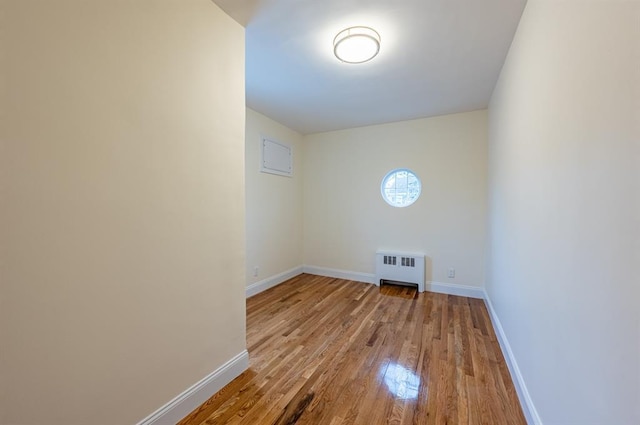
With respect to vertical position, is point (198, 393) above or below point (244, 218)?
below

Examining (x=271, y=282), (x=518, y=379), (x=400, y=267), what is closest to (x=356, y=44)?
(x=518, y=379)

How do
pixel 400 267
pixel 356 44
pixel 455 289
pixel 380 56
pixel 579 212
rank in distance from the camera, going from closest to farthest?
1. pixel 579 212
2. pixel 356 44
3. pixel 380 56
4. pixel 455 289
5. pixel 400 267

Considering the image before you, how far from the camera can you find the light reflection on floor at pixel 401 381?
5.52 feet

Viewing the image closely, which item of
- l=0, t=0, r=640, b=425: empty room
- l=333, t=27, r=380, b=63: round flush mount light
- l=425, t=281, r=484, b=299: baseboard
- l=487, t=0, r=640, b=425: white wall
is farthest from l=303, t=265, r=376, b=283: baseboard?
l=333, t=27, r=380, b=63: round flush mount light

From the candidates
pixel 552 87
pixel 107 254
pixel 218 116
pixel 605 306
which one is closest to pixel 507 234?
pixel 552 87

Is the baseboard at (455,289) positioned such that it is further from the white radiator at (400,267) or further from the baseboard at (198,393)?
the baseboard at (198,393)

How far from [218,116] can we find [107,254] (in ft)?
3.37

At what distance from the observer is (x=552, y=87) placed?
1.20m

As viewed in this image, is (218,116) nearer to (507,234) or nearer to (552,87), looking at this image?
(552,87)

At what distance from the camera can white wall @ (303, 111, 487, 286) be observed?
3.53 metres

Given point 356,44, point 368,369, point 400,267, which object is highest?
point 356,44

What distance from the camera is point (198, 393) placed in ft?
5.13

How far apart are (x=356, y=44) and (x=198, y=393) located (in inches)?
103

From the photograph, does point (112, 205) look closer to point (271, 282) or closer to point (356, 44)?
point (356, 44)
